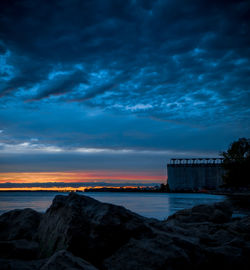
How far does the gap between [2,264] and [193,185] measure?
132649mm

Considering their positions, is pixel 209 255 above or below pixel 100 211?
below

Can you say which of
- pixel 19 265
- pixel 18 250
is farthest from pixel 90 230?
pixel 18 250

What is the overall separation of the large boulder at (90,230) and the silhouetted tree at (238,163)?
5597 centimetres

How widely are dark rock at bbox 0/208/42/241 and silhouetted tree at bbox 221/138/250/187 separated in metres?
55.0

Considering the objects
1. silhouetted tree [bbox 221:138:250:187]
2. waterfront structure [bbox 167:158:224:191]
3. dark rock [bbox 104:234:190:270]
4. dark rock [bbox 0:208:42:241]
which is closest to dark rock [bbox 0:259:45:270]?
dark rock [bbox 104:234:190:270]

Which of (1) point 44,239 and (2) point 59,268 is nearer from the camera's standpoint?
(2) point 59,268

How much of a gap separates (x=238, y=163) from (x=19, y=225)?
57.1 metres

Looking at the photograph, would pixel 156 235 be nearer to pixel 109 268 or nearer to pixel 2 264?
pixel 109 268

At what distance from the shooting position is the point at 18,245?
18.0 feet

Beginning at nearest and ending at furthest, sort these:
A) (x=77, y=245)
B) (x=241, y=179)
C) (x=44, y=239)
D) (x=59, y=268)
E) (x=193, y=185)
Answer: (x=59, y=268), (x=77, y=245), (x=44, y=239), (x=241, y=179), (x=193, y=185)

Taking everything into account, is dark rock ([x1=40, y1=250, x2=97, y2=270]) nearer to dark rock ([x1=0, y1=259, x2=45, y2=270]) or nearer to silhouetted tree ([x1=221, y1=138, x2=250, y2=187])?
dark rock ([x1=0, y1=259, x2=45, y2=270])

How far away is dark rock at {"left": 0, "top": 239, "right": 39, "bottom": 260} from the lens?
5.22 meters

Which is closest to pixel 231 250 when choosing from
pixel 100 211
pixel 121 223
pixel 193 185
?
pixel 121 223

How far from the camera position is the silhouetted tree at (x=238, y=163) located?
2176 inches
